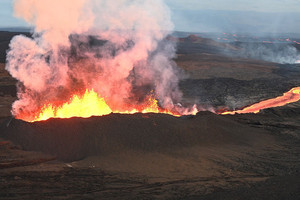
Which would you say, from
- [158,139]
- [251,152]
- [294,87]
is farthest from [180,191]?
[294,87]

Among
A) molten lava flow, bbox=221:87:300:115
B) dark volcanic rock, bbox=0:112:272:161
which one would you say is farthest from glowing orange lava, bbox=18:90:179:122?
molten lava flow, bbox=221:87:300:115

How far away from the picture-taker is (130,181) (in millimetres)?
9250

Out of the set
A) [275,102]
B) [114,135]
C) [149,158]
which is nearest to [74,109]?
[114,135]

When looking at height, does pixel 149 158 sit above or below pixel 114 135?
below

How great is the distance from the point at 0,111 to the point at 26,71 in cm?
547

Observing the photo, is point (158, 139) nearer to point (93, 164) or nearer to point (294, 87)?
point (93, 164)

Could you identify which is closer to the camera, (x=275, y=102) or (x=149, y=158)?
(x=149, y=158)

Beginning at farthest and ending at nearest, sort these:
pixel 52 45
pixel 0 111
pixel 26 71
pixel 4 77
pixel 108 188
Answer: pixel 4 77, pixel 0 111, pixel 52 45, pixel 26 71, pixel 108 188

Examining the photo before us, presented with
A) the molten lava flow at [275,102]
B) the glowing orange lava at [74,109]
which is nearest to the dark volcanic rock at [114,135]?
the glowing orange lava at [74,109]

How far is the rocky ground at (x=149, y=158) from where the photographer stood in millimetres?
8670

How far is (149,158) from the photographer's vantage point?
11141mm

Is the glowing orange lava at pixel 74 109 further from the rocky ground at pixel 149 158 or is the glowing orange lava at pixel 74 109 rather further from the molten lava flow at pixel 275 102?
the molten lava flow at pixel 275 102

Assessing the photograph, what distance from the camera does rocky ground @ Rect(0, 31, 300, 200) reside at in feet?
28.4

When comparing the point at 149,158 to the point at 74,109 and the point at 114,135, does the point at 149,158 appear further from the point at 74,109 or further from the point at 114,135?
the point at 74,109
